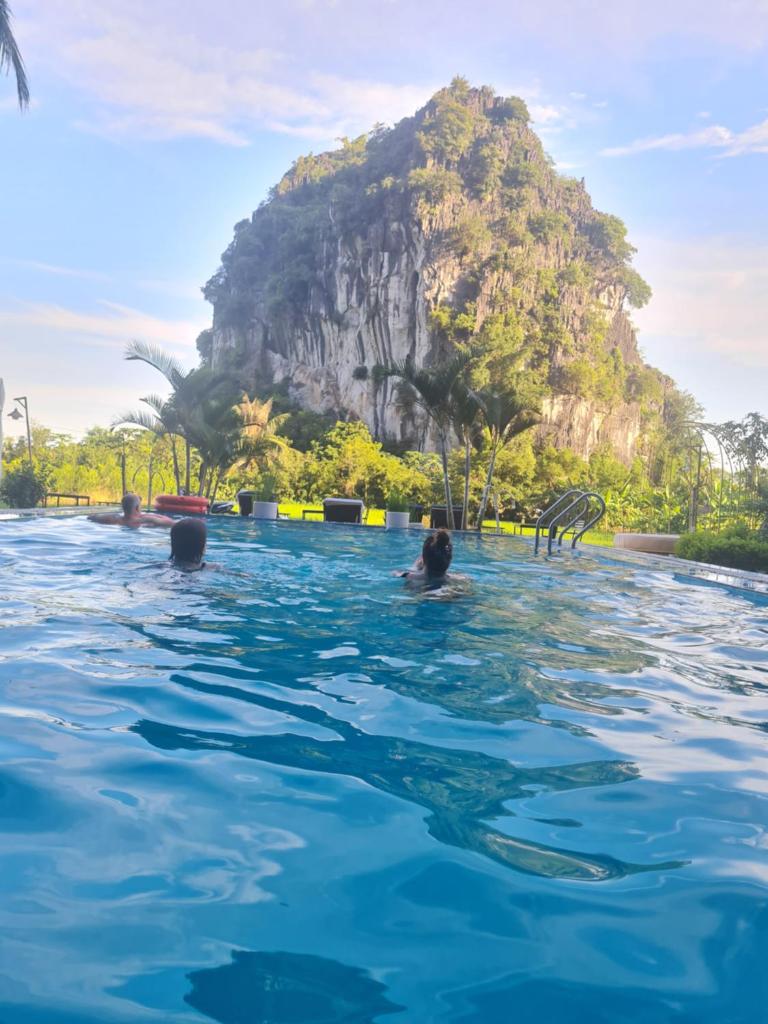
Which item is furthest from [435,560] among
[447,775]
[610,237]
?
[610,237]

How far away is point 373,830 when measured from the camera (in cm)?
182

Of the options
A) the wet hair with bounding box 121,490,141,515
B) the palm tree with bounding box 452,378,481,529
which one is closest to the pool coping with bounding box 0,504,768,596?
the wet hair with bounding box 121,490,141,515

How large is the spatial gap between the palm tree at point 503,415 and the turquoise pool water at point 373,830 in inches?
481

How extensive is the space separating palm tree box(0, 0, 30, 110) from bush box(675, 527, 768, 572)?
42.6ft

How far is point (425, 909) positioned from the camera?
1.49 meters

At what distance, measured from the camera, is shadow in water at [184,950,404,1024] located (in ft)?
3.83

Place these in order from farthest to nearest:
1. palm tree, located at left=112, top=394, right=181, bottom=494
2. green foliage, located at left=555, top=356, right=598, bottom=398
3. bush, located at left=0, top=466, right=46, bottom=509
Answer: green foliage, located at left=555, top=356, right=598, bottom=398, palm tree, located at left=112, top=394, right=181, bottom=494, bush, located at left=0, top=466, right=46, bottom=509

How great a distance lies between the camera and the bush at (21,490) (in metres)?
14.7

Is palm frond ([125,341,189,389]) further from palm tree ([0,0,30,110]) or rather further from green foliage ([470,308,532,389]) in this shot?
green foliage ([470,308,532,389])

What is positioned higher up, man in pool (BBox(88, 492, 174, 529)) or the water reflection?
man in pool (BBox(88, 492, 174, 529))

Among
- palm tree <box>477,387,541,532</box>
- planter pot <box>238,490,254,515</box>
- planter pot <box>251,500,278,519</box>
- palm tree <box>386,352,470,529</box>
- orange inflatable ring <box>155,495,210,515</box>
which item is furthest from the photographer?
planter pot <box>238,490,254,515</box>

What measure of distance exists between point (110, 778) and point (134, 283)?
138ft

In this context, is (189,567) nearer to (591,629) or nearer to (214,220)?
(591,629)

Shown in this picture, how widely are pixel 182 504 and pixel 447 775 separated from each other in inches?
535
